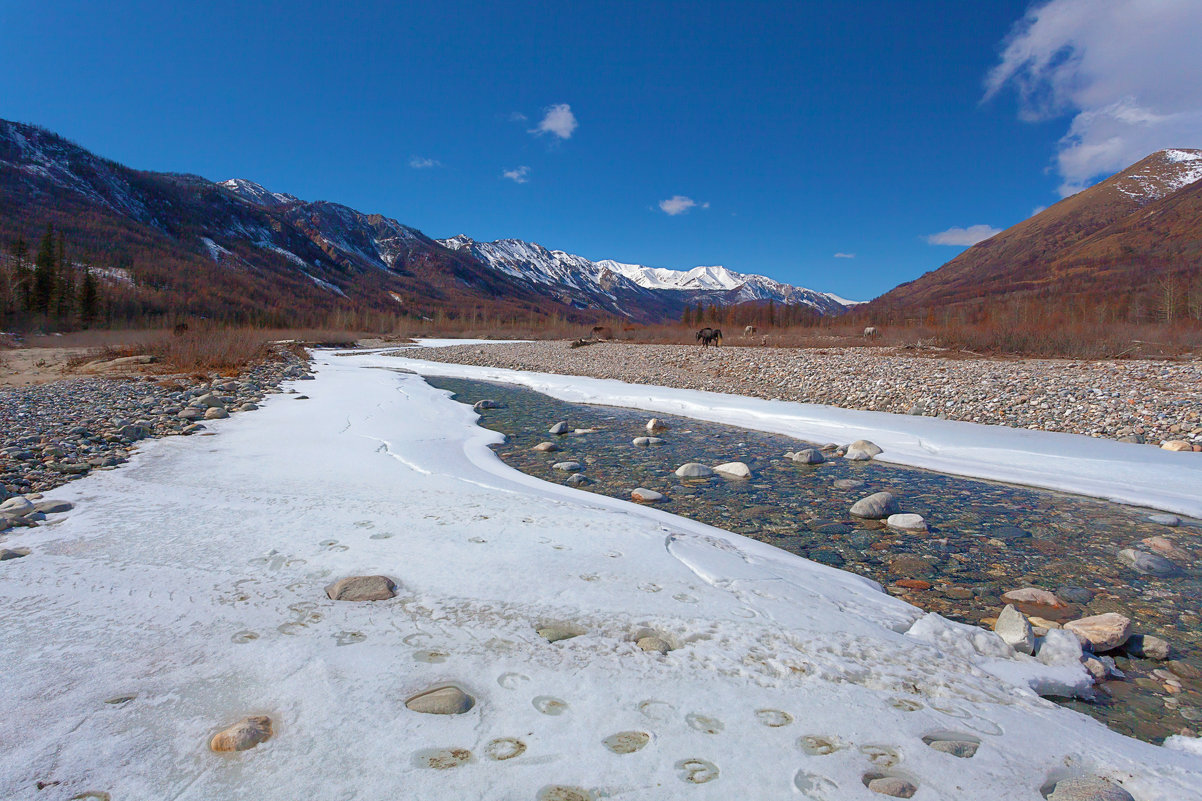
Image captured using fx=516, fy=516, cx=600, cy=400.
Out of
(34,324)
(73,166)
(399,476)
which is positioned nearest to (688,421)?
(399,476)

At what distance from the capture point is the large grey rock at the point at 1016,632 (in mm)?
2666

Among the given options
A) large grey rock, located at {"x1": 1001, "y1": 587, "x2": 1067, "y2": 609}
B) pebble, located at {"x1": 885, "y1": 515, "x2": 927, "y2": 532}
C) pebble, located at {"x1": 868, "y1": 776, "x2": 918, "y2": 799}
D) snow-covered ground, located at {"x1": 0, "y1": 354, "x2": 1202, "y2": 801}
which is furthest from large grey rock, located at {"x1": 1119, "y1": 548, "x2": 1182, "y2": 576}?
pebble, located at {"x1": 868, "y1": 776, "x2": 918, "y2": 799}

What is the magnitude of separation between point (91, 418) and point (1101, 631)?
11.7 meters

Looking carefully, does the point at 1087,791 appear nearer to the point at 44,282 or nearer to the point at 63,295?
the point at 44,282

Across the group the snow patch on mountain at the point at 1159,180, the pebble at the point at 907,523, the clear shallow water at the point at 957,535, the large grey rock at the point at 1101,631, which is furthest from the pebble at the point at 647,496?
the snow patch on mountain at the point at 1159,180

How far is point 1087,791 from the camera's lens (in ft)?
5.45

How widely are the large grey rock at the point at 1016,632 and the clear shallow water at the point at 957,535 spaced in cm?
30

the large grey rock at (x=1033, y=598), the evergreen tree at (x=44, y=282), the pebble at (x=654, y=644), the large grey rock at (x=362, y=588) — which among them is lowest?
the large grey rock at (x=362, y=588)

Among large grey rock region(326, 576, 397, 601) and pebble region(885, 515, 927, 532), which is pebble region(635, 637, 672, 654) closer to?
large grey rock region(326, 576, 397, 601)

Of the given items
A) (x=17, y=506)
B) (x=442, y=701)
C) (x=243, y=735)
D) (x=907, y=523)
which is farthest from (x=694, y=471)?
(x=17, y=506)

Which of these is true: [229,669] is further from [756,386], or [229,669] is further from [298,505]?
[756,386]

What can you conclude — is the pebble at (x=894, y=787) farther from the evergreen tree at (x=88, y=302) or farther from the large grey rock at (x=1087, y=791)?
the evergreen tree at (x=88, y=302)

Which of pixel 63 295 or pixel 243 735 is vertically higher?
pixel 63 295

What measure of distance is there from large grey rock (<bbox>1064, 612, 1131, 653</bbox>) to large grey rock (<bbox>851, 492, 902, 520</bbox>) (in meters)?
2.10
